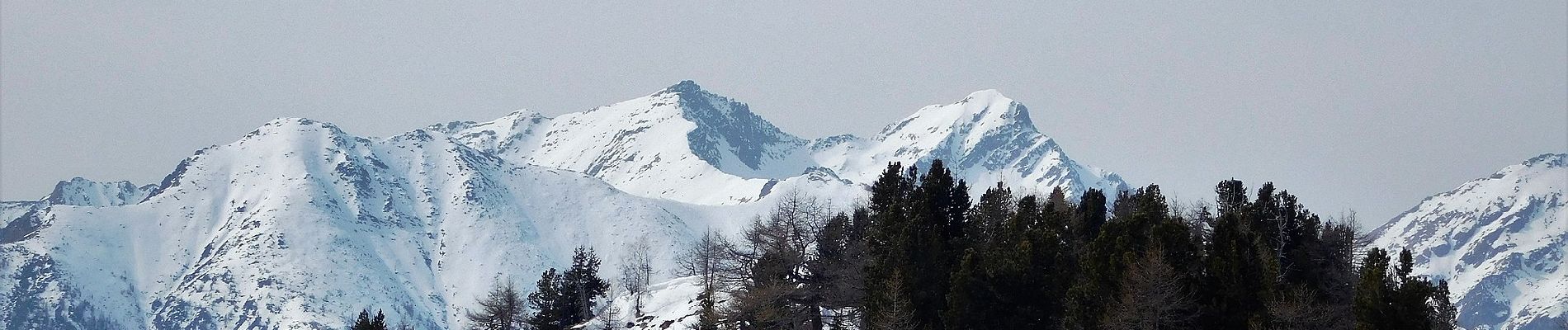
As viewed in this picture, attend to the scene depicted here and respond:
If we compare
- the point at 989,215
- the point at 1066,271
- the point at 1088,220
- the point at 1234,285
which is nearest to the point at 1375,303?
the point at 1234,285

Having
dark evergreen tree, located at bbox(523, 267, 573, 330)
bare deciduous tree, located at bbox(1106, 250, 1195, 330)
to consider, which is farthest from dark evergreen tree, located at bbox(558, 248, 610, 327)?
bare deciduous tree, located at bbox(1106, 250, 1195, 330)

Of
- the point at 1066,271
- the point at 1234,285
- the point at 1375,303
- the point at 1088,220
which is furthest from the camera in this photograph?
the point at 1088,220

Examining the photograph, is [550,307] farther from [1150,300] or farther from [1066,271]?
[1150,300]

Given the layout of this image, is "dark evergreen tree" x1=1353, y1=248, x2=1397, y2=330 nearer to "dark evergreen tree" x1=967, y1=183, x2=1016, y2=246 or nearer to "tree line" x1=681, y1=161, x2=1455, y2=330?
"tree line" x1=681, y1=161, x2=1455, y2=330

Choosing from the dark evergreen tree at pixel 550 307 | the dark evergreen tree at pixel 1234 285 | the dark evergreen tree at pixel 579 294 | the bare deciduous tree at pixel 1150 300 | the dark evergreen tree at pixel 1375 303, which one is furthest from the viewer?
the dark evergreen tree at pixel 579 294

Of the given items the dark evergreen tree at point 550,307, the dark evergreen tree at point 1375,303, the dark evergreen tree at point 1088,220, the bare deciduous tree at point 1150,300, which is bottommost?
the dark evergreen tree at point 1375,303

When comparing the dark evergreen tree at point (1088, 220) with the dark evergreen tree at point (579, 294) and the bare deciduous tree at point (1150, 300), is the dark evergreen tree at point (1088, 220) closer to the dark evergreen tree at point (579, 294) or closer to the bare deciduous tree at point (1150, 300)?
the bare deciduous tree at point (1150, 300)

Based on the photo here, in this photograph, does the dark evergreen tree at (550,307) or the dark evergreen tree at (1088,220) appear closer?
the dark evergreen tree at (1088,220)

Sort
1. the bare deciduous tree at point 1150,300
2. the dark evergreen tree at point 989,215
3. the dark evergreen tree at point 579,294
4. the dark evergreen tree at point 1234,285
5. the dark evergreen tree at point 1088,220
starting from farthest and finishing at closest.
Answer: the dark evergreen tree at point 579,294 < the dark evergreen tree at point 989,215 < the dark evergreen tree at point 1088,220 < the dark evergreen tree at point 1234,285 < the bare deciduous tree at point 1150,300

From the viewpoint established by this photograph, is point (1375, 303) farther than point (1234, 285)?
No

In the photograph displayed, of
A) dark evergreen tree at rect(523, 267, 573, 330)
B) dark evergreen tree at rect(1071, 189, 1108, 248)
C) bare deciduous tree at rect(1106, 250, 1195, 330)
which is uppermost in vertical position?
dark evergreen tree at rect(523, 267, 573, 330)

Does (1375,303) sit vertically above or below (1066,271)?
below

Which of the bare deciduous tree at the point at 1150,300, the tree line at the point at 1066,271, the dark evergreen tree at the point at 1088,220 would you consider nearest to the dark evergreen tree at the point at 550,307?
the tree line at the point at 1066,271

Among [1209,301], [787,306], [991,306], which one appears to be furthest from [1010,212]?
[1209,301]
